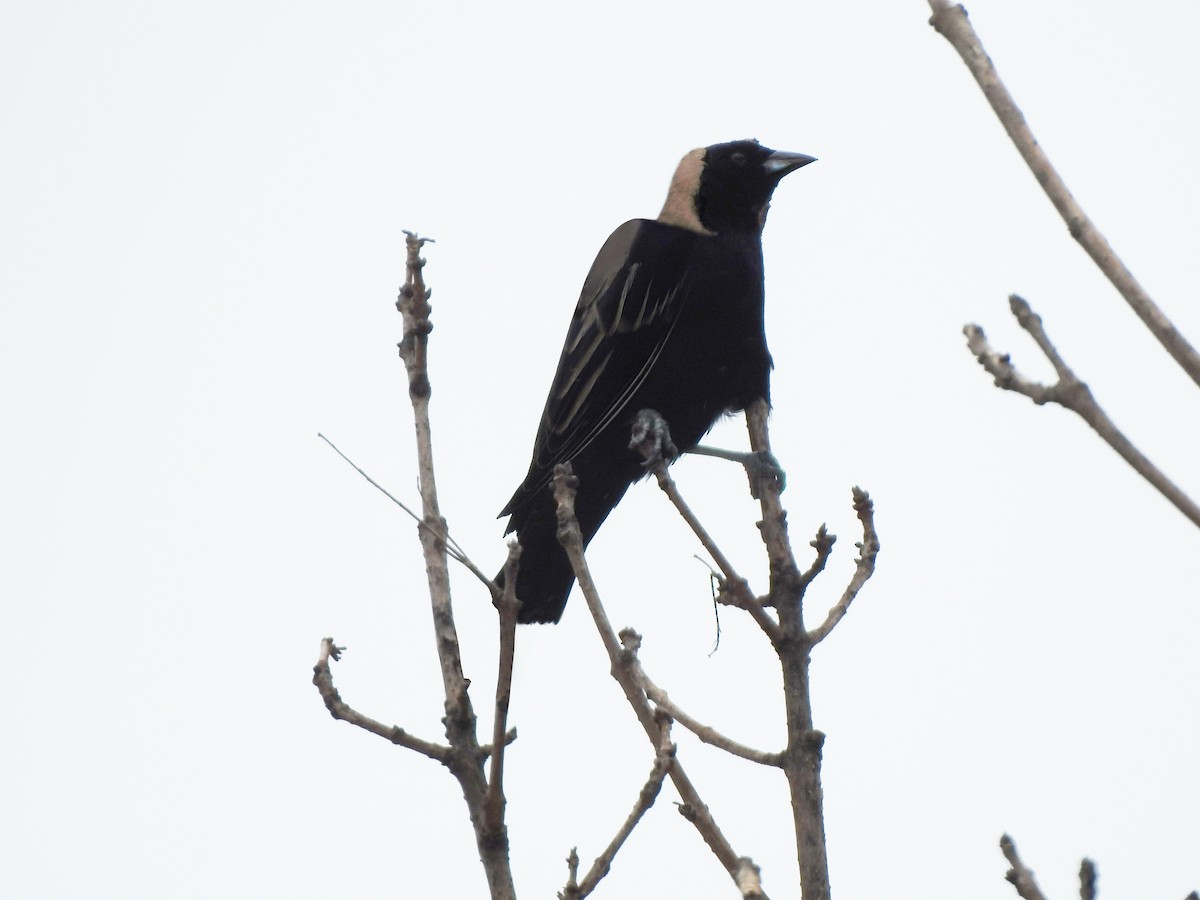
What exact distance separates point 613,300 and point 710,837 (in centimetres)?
309

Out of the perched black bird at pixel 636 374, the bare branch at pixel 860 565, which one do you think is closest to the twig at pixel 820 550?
the bare branch at pixel 860 565

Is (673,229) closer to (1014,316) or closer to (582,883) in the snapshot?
(582,883)

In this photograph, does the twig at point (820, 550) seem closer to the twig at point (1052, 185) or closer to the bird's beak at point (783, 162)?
the twig at point (1052, 185)

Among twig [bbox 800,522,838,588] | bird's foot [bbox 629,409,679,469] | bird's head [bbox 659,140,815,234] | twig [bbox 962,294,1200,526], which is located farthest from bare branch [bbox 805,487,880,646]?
bird's head [bbox 659,140,815,234]

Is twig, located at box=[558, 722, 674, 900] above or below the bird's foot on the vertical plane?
below

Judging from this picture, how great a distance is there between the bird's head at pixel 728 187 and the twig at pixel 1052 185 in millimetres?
3497

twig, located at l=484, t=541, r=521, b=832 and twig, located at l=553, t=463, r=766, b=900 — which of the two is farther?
twig, located at l=484, t=541, r=521, b=832

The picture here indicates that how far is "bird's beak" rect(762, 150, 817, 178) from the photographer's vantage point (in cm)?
549

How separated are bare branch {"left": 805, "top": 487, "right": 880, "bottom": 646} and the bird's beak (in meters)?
2.90

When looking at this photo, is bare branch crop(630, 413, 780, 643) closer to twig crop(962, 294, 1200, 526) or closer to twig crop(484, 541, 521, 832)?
twig crop(484, 541, 521, 832)

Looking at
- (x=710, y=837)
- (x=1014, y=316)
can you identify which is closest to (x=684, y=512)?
(x=710, y=837)

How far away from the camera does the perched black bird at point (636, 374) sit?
475 centimetres

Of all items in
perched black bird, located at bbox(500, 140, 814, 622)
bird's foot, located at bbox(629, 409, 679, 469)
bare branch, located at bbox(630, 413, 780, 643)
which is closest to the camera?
bare branch, located at bbox(630, 413, 780, 643)

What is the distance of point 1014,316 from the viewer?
4.89 feet
